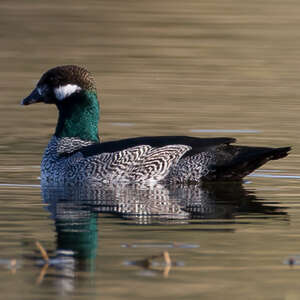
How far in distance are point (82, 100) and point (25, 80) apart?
6.88 meters

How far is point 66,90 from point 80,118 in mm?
345

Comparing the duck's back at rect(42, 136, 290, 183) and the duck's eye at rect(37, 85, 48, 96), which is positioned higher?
the duck's eye at rect(37, 85, 48, 96)

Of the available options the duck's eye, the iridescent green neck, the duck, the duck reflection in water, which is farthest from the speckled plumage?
the duck's eye

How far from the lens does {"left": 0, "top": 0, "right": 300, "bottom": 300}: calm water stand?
8070 mm

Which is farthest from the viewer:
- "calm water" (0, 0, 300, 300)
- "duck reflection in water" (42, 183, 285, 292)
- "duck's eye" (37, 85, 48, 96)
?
"duck's eye" (37, 85, 48, 96)

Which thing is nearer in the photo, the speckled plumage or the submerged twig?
the submerged twig

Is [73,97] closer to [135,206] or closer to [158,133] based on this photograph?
[158,133]

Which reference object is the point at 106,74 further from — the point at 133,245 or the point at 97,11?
the point at 133,245

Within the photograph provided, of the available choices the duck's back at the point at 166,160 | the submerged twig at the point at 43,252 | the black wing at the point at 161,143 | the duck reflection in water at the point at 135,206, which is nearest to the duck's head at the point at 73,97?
the duck's back at the point at 166,160

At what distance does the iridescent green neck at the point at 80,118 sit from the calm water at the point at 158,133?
0.61 meters

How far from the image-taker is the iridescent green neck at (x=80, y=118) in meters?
13.1

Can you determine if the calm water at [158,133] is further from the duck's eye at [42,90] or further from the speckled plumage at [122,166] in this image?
the duck's eye at [42,90]

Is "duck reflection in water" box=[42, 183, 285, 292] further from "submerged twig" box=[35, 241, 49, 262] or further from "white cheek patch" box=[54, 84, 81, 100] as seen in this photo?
"white cheek patch" box=[54, 84, 81, 100]

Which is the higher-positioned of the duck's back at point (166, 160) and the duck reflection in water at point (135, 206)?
the duck's back at point (166, 160)
